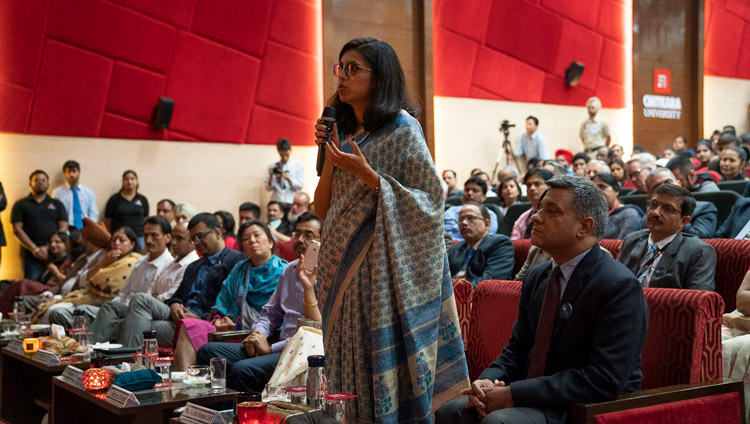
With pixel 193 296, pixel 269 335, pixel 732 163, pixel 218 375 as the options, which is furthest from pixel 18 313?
pixel 732 163

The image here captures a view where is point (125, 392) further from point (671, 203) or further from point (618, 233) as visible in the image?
point (618, 233)

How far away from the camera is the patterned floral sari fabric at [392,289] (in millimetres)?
1960

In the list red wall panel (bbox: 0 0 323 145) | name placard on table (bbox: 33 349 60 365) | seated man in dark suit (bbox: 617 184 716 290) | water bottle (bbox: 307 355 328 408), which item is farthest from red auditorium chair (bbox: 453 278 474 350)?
red wall panel (bbox: 0 0 323 145)

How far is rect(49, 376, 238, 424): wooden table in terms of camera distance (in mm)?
2486

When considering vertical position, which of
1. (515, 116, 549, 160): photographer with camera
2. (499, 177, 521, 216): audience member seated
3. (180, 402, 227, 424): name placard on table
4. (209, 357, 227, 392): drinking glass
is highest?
(515, 116, 549, 160): photographer with camera

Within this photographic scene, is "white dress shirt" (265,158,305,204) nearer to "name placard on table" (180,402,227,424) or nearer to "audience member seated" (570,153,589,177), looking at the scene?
"audience member seated" (570,153,589,177)

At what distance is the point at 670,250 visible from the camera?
292 centimetres

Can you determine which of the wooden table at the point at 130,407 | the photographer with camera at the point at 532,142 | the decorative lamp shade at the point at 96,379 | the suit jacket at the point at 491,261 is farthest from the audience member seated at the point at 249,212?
the photographer with camera at the point at 532,142

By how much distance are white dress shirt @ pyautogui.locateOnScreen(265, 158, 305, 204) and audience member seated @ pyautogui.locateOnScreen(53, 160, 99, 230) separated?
1851 millimetres

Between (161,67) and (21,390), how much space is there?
4547mm

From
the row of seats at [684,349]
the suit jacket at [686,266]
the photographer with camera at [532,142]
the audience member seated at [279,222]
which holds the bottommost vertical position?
the row of seats at [684,349]

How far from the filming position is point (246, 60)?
8.22 metres

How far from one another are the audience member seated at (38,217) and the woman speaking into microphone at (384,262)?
18.8 feet

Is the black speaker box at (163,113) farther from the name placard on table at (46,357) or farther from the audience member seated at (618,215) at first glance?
the audience member seated at (618,215)
